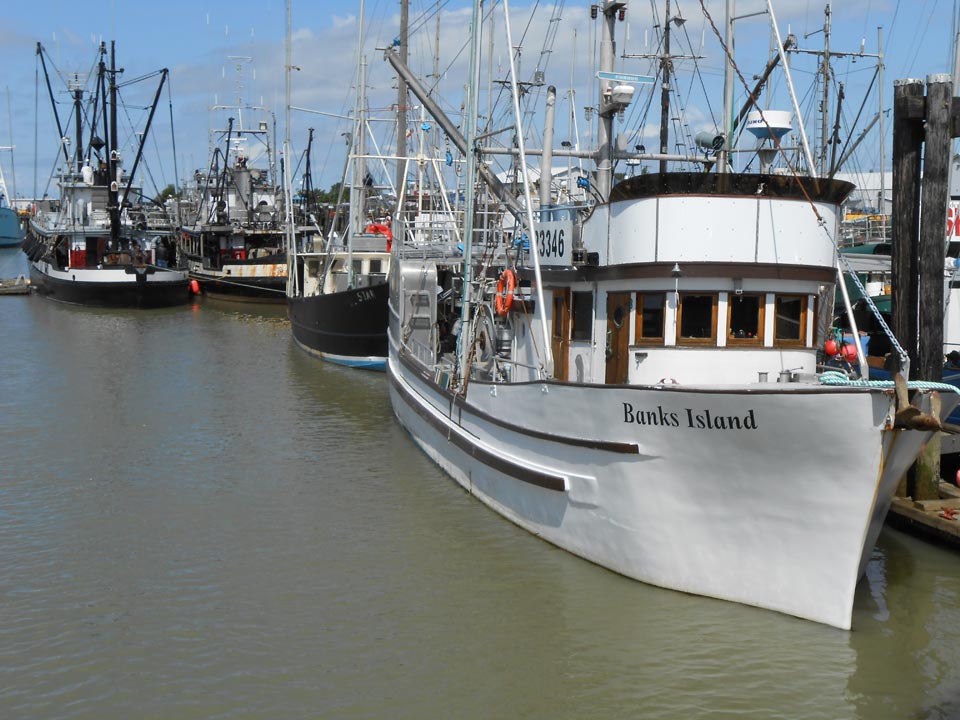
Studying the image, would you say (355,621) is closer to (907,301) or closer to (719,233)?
(719,233)

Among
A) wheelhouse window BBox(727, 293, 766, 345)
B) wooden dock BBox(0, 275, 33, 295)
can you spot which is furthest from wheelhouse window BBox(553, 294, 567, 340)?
wooden dock BBox(0, 275, 33, 295)

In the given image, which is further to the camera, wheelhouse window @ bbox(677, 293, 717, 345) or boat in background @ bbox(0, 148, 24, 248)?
boat in background @ bbox(0, 148, 24, 248)

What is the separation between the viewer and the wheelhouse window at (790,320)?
10594mm

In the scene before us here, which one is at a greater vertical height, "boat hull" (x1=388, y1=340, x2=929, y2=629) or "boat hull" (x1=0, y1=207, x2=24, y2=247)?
"boat hull" (x1=0, y1=207, x2=24, y2=247)

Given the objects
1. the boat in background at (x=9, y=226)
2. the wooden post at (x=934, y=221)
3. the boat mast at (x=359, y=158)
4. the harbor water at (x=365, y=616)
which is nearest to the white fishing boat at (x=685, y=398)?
the harbor water at (x=365, y=616)

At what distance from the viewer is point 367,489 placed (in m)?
14.1

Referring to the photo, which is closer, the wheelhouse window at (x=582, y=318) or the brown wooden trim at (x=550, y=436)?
the brown wooden trim at (x=550, y=436)

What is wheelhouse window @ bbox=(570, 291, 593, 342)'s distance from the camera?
11.5 metres

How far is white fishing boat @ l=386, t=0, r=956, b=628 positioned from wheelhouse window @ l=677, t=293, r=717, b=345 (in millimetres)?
15

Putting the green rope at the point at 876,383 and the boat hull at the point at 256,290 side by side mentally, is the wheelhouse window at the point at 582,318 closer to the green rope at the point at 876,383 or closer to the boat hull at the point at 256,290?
the green rope at the point at 876,383

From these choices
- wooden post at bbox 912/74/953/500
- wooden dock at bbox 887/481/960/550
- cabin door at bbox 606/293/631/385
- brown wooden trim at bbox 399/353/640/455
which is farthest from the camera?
wooden post at bbox 912/74/953/500

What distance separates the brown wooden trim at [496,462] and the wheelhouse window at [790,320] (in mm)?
2834

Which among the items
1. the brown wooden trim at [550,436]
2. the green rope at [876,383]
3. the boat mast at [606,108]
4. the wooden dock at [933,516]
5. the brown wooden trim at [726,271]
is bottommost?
the wooden dock at [933,516]

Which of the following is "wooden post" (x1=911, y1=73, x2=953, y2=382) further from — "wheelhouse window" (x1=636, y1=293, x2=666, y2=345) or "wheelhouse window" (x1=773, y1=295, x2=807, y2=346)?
"wheelhouse window" (x1=636, y1=293, x2=666, y2=345)
